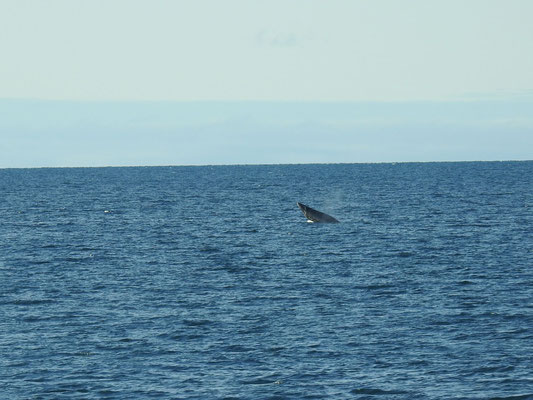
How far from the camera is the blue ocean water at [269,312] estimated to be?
34750 mm

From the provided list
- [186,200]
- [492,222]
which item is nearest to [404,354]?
[492,222]

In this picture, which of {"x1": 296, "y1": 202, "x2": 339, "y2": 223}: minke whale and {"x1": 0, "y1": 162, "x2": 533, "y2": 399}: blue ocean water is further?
{"x1": 296, "y1": 202, "x2": 339, "y2": 223}: minke whale

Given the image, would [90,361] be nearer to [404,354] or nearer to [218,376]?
[218,376]

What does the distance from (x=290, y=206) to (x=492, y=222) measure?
44932 mm

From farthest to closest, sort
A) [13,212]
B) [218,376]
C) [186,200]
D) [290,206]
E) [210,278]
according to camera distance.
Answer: [186,200], [290,206], [13,212], [210,278], [218,376]

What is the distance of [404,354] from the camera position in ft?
127

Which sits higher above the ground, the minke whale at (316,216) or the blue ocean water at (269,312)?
the minke whale at (316,216)

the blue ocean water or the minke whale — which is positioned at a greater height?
the minke whale

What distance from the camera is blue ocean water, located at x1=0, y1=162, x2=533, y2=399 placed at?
3475 cm

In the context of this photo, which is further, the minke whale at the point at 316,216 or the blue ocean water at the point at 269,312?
the minke whale at the point at 316,216

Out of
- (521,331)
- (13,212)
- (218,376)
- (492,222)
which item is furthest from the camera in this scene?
(13,212)

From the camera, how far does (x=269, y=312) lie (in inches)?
1903

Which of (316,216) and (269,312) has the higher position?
(316,216)

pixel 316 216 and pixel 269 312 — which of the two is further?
pixel 316 216
